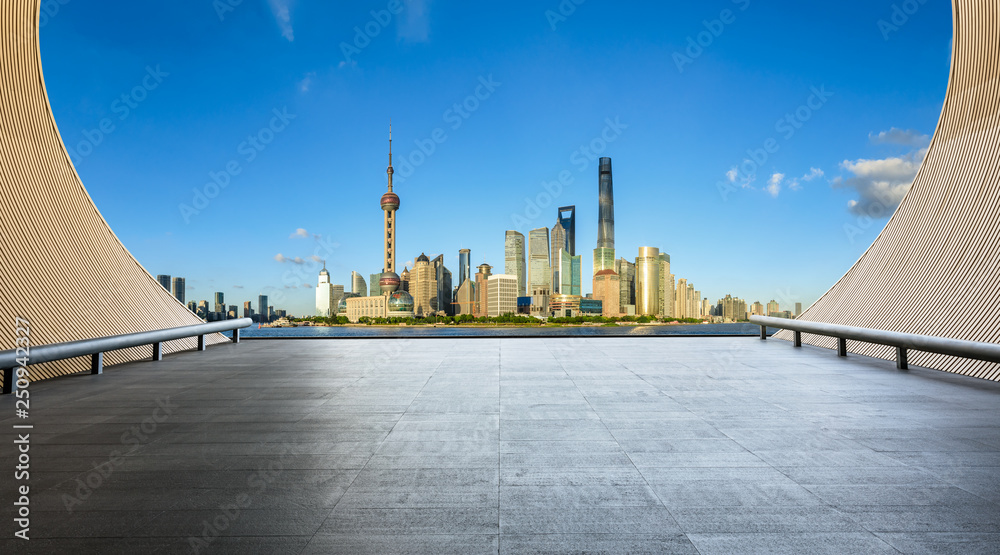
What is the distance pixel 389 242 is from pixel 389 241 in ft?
1.06

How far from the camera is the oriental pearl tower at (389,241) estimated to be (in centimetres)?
15425

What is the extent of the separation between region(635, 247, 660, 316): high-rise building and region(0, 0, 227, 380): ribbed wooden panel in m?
93.4

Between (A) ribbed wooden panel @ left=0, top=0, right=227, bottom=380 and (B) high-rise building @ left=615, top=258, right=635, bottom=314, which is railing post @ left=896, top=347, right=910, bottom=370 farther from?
(B) high-rise building @ left=615, top=258, right=635, bottom=314

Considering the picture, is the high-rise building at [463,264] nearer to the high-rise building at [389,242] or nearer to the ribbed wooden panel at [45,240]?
the high-rise building at [389,242]

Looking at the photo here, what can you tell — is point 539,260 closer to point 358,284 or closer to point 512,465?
point 358,284

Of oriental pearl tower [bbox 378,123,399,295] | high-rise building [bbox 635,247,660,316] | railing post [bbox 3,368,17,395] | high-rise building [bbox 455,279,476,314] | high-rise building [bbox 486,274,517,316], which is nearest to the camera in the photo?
railing post [bbox 3,368,17,395]

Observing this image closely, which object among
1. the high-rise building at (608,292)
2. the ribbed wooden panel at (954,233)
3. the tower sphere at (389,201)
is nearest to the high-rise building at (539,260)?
the high-rise building at (608,292)

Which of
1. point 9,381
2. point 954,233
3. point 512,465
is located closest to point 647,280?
point 954,233

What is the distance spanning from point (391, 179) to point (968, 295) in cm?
15902

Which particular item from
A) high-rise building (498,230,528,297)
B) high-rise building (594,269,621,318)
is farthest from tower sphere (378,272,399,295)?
high-rise building (594,269,621,318)

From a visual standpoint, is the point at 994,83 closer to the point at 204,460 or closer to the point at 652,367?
the point at 652,367

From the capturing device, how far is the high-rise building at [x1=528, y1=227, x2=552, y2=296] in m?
161

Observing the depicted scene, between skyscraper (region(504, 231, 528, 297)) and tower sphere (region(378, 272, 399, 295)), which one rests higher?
skyscraper (region(504, 231, 528, 297))

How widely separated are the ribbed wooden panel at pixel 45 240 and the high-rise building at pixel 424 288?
466ft
